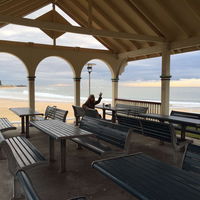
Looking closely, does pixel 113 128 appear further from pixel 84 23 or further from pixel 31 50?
pixel 84 23

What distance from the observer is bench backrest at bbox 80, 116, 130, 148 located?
3243mm

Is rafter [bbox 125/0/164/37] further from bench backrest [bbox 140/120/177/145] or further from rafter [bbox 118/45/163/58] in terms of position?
bench backrest [bbox 140/120/177/145]

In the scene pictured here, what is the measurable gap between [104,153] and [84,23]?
23.4ft

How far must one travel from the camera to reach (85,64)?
954cm

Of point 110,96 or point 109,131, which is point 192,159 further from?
point 110,96

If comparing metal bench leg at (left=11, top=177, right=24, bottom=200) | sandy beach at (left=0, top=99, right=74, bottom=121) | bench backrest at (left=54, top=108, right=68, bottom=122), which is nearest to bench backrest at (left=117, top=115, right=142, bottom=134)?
bench backrest at (left=54, top=108, right=68, bottom=122)

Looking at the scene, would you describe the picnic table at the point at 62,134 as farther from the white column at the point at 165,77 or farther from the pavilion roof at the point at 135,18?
the white column at the point at 165,77

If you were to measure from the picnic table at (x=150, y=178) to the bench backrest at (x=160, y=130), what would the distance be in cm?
180

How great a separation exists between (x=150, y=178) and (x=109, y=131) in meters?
1.94

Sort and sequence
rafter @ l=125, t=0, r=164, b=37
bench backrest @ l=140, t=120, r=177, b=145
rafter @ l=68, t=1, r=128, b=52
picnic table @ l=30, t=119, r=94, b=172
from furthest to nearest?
1. rafter @ l=68, t=1, r=128, b=52
2. rafter @ l=125, t=0, r=164, b=37
3. bench backrest @ l=140, t=120, r=177, b=145
4. picnic table @ l=30, t=119, r=94, b=172

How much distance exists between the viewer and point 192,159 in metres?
2.10

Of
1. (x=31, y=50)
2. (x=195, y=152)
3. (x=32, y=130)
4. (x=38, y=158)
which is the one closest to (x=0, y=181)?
(x=38, y=158)

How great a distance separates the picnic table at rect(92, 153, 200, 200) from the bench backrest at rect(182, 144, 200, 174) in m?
0.29

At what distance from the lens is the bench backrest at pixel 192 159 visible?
2055 mm
